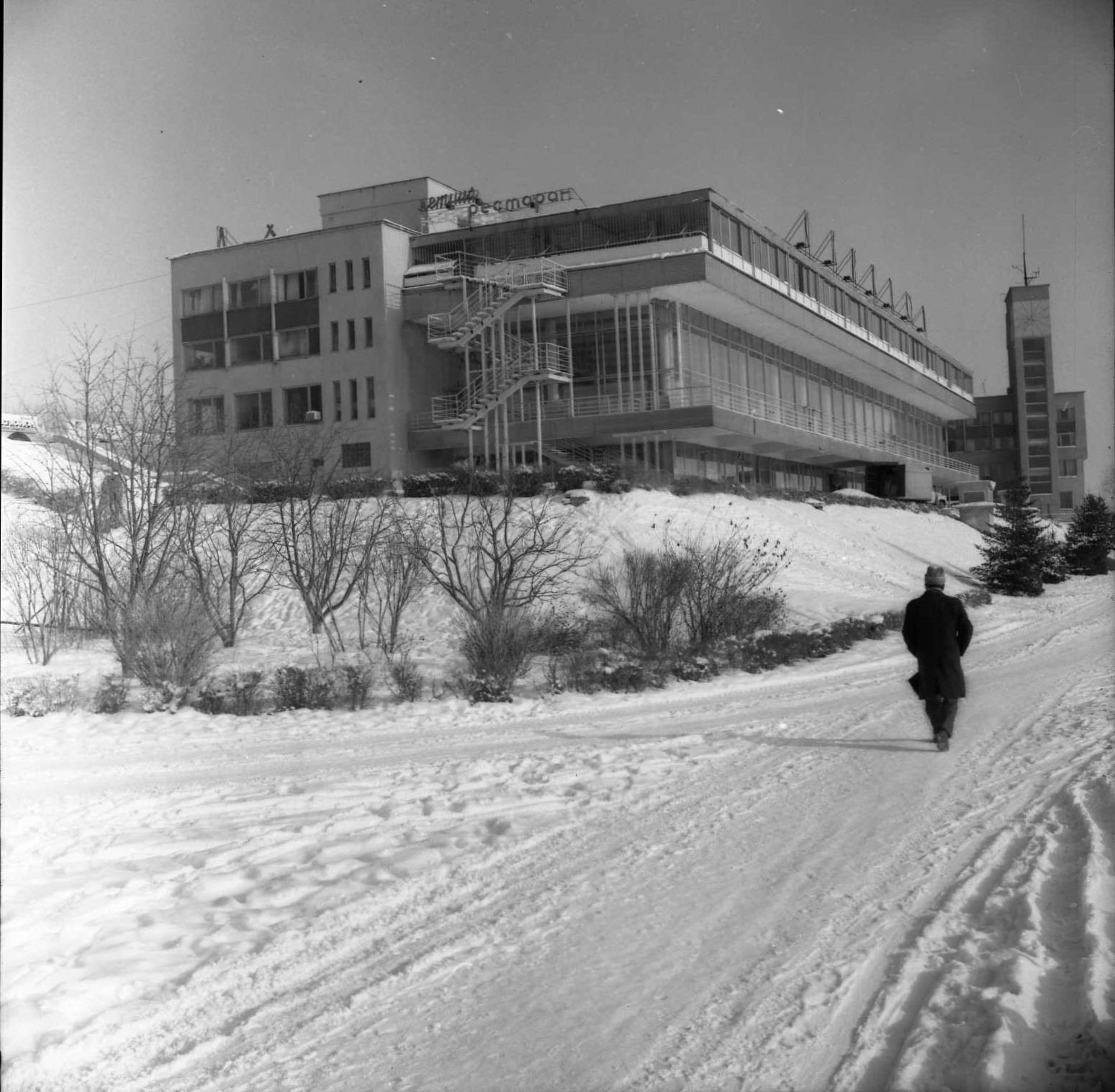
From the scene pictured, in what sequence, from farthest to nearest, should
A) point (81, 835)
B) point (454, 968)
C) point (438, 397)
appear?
1. point (438, 397)
2. point (81, 835)
3. point (454, 968)

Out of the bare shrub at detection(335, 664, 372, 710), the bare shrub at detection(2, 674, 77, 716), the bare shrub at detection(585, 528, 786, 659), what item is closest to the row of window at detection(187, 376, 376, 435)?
the bare shrub at detection(585, 528, 786, 659)

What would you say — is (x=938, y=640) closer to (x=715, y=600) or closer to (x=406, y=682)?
(x=406, y=682)

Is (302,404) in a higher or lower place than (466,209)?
lower

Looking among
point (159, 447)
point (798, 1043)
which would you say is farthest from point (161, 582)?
point (798, 1043)

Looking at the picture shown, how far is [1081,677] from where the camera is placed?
48.4ft

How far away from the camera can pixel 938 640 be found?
1089cm

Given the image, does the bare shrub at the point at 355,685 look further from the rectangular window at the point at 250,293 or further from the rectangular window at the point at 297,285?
the rectangular window at the point at 250,293

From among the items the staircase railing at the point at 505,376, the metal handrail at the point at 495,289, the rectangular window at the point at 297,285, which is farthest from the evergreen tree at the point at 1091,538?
the rectangular window at the point at 297,285

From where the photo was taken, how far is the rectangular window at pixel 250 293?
45.4 metres

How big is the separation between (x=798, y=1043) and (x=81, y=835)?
6219mm

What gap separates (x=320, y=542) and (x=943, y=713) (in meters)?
15.8

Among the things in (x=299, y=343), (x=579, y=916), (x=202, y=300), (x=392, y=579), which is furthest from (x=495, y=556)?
(x=202, y=300)

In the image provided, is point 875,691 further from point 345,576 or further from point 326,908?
point 345,576

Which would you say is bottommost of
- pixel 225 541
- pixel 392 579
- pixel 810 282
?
pixel 392 579
